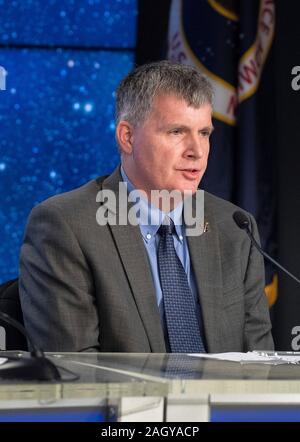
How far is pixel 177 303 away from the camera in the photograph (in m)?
2.39

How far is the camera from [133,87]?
2.58 metres

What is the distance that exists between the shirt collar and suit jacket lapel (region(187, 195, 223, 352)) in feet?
0.18

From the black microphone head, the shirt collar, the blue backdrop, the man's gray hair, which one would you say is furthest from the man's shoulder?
the blue backdrop

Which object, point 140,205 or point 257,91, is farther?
point 257,91

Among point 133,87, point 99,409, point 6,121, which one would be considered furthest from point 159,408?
point 6,121

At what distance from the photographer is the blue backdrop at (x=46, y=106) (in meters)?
3.78

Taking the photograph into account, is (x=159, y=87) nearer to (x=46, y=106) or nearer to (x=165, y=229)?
(x=165, y=229)

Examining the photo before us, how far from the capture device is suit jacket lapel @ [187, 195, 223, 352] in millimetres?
2416

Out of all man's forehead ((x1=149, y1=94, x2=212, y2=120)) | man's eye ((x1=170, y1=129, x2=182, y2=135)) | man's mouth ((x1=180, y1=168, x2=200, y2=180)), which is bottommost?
man's mouth ((x1=180, y1=168, x2=200, y2=180))

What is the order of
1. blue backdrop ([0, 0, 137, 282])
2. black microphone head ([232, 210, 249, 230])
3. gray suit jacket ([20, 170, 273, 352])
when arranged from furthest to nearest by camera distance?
blue backdrop ([0, 0, 137, 282]), gray suit jacket ([20, 170, 273, 352]), black microphone head ([232, 210, 249, 230])

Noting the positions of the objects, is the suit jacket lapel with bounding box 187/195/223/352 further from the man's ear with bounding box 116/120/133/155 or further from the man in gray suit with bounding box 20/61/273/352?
the man's ear with bounding box 116/120/133/155
